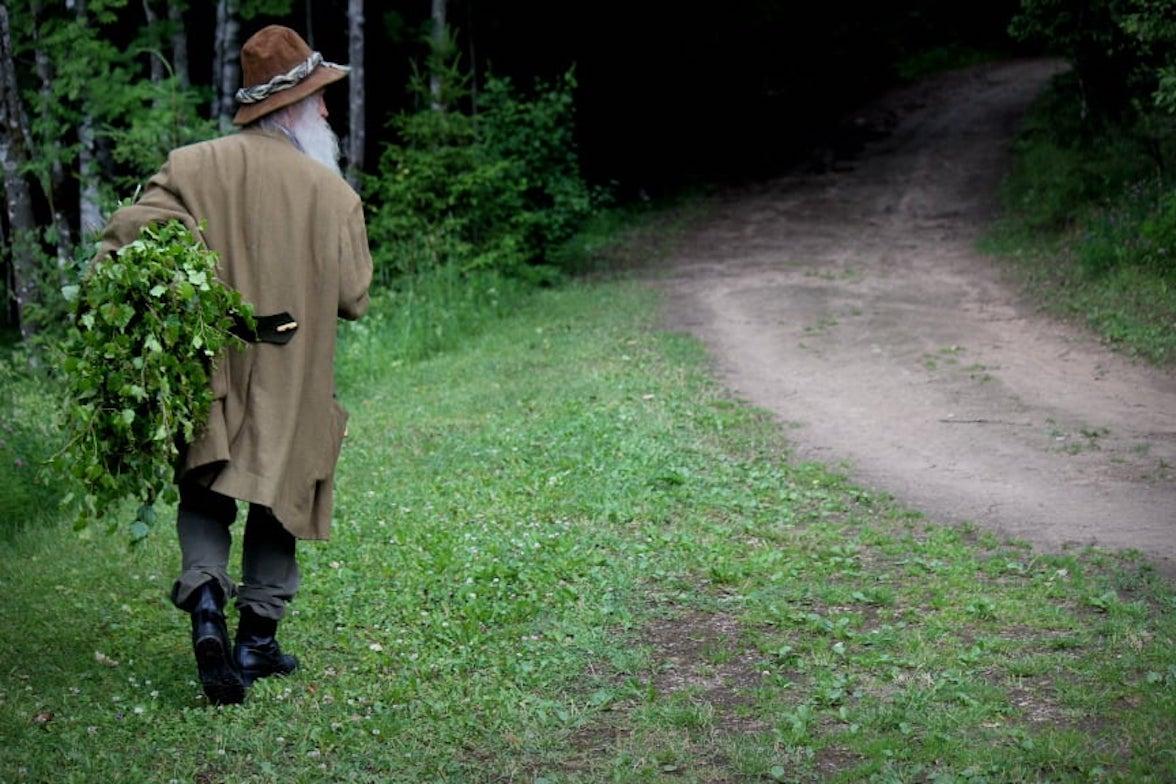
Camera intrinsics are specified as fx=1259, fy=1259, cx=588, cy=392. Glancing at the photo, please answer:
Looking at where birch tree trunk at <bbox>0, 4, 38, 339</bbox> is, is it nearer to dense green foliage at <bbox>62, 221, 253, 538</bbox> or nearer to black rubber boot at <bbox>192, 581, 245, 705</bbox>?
dense green foliage at <bbox>62, 221, 253, 538</bbox>

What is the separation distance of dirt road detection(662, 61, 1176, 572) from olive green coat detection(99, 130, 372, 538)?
12.2 feet

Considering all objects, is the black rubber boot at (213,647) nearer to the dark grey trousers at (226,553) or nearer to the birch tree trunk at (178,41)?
the dark grey trousers at (226,553)

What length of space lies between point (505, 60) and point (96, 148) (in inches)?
317

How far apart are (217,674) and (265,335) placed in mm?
1243

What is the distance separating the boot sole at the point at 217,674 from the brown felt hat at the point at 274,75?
194 centimetres

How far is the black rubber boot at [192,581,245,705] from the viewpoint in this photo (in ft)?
14.7

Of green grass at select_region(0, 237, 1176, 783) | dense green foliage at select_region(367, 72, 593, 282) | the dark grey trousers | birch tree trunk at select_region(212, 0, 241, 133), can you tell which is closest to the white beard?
the dark grey trousers

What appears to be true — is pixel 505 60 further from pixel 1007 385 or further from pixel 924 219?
pixel 1007 385

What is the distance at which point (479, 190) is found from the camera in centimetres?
1530

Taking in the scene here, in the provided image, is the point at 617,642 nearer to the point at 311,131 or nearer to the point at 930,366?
the point at 311,131

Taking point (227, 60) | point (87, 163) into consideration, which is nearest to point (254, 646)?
point (87, 163)

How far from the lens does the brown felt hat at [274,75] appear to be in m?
4.75

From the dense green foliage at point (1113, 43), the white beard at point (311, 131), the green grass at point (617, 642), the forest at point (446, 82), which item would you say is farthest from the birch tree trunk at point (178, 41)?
the white beard at point (311, 131)

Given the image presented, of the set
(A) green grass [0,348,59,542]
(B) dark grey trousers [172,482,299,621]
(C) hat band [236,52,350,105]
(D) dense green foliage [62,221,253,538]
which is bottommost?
(A) green grass [0,348,59,542]
